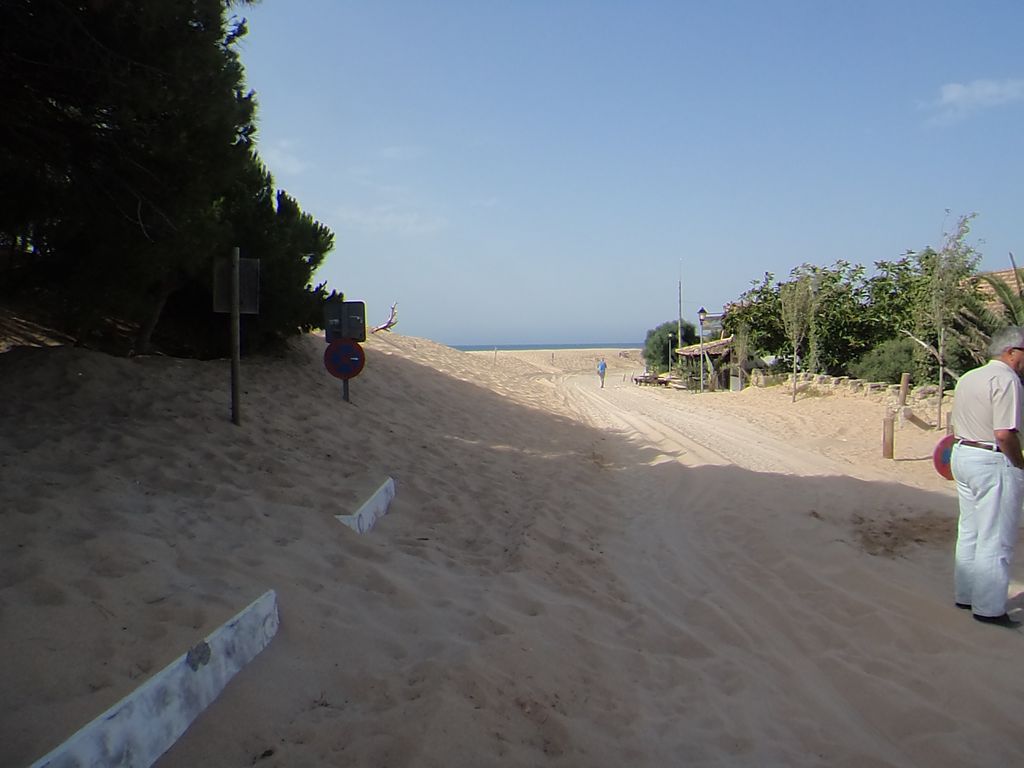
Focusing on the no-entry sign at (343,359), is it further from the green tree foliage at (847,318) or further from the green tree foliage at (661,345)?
the green tree foliage at (661,345)

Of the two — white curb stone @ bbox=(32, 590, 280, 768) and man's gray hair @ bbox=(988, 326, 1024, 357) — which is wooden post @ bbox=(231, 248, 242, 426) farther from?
man's gray hair @ bbox=(988, 326, 1024, 357)

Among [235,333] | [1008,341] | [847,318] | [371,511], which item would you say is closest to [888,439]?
[1008,341]

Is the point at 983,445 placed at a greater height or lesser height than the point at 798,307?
lesser

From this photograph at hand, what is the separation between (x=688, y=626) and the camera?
4027 mm

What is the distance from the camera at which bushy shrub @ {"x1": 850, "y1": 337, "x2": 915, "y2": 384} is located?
20.7m

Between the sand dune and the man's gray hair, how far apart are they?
162 centimetres

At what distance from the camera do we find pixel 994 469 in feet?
12.9

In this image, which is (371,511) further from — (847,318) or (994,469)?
(847,318)

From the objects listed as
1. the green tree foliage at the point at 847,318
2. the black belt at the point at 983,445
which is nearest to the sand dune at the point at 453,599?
the black belt at the point at 983,445

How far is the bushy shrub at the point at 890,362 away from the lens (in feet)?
67.9

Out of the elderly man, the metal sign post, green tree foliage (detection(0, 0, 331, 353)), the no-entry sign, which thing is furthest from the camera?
the no-entry sign

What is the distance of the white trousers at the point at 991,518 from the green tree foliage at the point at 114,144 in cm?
635

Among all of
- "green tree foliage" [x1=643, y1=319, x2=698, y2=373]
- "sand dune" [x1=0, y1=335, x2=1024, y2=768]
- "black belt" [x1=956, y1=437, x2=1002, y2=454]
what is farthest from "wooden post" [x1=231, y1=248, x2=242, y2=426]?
"green tree foliage" [x1=643, y1=319, x2=698, y2=373]

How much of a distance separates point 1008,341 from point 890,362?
19385 mm
